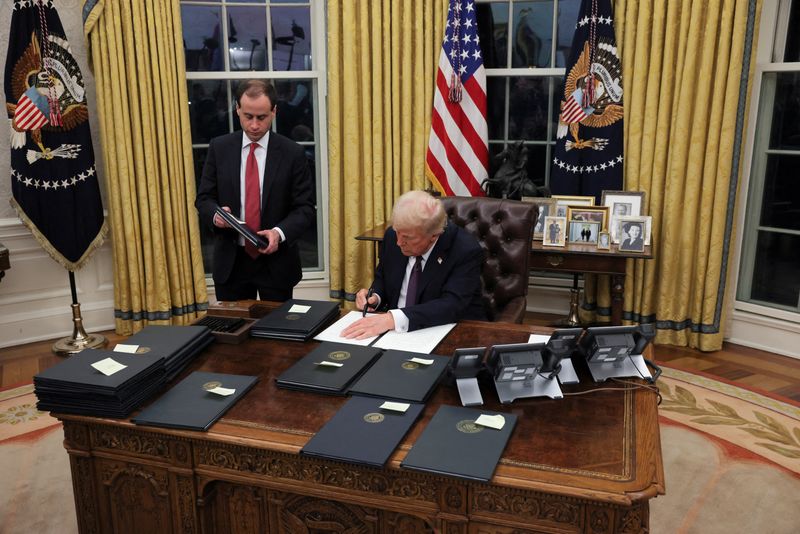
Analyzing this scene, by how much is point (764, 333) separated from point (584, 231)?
4.38ft

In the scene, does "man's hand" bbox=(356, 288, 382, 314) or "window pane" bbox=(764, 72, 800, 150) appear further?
"window pane" bbox=(764, 72, 800, 150)

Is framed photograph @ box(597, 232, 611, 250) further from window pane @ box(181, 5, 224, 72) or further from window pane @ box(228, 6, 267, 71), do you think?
window pane @ box(181, 5, 224, 72)

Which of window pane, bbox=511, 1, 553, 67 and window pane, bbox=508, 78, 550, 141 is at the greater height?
window pane, bbox=511, 1, 553, 67

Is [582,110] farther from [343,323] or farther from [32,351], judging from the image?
[32,351]

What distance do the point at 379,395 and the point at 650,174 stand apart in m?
2.97

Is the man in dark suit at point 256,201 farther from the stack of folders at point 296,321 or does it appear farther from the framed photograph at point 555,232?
the framed photograph at point 555,232

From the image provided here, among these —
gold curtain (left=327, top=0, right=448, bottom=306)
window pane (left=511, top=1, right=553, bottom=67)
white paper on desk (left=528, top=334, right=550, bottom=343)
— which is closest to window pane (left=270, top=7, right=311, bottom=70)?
gold curtain (left=327, top=0, right=448, bottom=306)

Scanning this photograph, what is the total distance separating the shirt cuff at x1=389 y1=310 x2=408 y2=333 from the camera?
2209 millimetres

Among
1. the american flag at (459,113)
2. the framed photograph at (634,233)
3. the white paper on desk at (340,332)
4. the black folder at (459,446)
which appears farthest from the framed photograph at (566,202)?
the black folder at (459,446)

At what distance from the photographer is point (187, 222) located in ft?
14.5

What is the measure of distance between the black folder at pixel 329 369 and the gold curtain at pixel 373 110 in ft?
8.29

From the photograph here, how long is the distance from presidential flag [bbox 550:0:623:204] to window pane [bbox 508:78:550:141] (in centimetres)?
36

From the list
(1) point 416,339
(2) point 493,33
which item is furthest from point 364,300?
(2) point 493,33

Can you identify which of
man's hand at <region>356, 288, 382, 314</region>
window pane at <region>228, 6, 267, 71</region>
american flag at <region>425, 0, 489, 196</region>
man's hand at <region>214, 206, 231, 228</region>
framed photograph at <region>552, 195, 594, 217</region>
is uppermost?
window pane at <region>228, 6, 267, 71</region>
